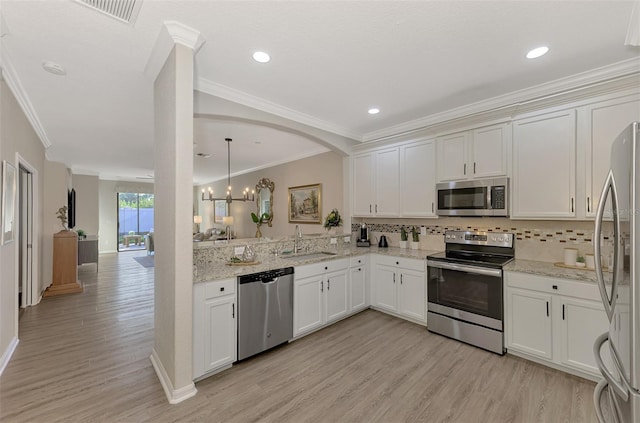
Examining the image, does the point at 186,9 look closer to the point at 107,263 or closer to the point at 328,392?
the point at 328,392

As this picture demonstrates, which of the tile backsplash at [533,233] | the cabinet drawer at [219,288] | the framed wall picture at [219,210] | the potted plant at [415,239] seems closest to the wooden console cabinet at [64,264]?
the cabinet drawer at [219,288]

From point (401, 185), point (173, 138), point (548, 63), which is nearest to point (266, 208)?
point (401, 185)

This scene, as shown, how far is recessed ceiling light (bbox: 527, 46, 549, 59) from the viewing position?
212cm

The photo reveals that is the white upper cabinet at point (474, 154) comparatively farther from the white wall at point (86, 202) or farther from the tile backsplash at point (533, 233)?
the white wall at point (86, 202)

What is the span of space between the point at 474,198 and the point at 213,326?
3.03 metres

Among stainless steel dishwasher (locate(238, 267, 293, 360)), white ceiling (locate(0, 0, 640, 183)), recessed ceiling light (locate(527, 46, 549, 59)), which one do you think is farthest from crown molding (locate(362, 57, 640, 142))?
stainless steel dishwasher (locate(238, 267, 293, 360))

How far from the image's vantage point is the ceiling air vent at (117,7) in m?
1.66

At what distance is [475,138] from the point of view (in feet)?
10.5

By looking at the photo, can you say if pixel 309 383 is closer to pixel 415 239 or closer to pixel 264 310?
pixel 264 310

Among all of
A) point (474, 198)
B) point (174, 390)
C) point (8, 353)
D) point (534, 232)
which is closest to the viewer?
point (174, 390)

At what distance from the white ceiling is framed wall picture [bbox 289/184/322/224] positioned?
2160mm

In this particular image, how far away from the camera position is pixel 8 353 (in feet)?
8.73

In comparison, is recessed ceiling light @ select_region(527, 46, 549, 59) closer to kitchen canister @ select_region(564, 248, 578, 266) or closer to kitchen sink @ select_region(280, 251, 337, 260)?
kitchen canister @ select_region(564, 248, 578, 266)

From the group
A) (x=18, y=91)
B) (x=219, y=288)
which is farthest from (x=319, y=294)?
(x=18, y=91)
